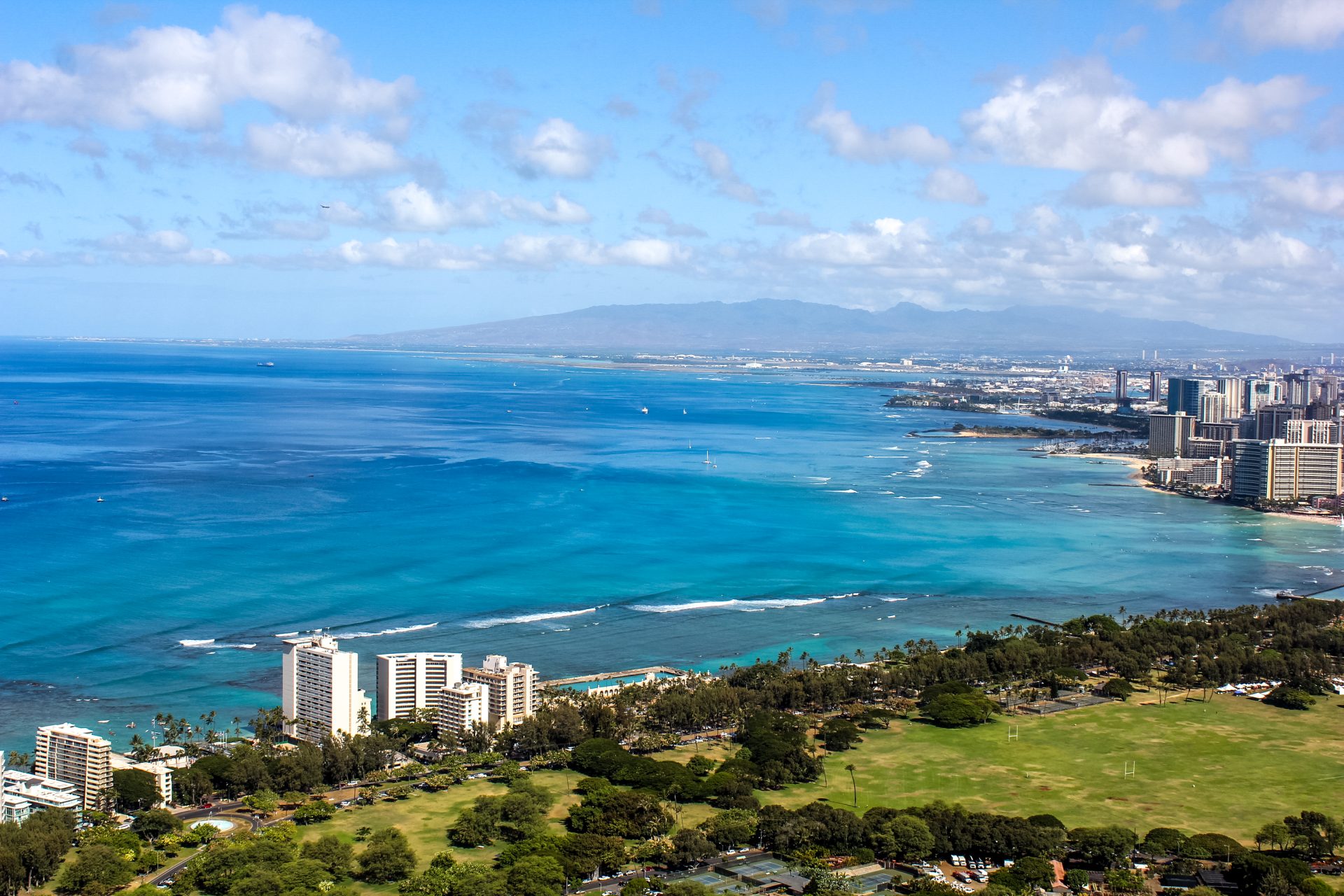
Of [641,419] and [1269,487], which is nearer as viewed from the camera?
[1269,487]

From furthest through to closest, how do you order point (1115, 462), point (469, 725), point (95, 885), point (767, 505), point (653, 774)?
point (1115, 462), point (767, 505), point (469, 725), point (653, 774), point (95, 885)

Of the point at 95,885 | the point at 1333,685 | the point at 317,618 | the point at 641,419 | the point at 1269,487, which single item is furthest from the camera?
the point at 641,419

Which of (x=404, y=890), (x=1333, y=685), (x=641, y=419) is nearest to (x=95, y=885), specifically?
(x=404, y=890)

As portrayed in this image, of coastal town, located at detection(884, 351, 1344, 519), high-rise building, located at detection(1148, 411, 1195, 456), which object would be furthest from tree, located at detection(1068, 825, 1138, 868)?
high-rise building, located at detection(1148, 411, 1195, 456)

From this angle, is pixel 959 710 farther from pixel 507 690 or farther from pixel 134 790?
pixel 134 790

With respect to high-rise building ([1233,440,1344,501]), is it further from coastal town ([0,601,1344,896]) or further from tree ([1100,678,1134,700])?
tree ([1100,678,1134,700])

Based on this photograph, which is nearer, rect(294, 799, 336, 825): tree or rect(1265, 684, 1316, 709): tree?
rect(294, 799, 336, 825): tree

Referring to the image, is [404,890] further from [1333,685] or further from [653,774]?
[1333,685]
